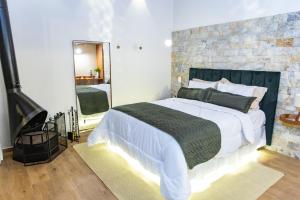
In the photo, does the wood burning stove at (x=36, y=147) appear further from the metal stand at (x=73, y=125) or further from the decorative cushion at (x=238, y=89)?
the decorative cushion at (x=238, y=89)

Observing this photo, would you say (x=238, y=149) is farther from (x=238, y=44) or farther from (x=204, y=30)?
Answer: (x=204, y=30)

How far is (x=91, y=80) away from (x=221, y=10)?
278cm

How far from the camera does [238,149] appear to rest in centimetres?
289

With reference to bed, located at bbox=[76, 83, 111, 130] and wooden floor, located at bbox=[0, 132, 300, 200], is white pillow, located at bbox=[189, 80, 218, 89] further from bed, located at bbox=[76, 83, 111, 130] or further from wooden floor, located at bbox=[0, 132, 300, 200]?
bed, located at bbox=[76, 83, 111, 130]

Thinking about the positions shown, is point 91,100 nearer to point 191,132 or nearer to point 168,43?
point 168,43

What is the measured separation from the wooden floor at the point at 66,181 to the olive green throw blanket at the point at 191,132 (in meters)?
0.77

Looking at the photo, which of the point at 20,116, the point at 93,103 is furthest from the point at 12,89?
the point at 93,103

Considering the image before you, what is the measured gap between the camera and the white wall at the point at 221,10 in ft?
10.1

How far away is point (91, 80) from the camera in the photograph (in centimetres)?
402

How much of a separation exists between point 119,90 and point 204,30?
214 cm

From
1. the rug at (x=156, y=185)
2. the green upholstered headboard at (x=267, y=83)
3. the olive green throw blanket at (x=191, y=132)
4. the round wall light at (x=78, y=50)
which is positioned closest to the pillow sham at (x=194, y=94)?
the green upholstered headboard at (x=267, y=83)

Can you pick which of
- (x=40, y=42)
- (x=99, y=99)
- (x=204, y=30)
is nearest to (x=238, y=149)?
(x=204, y=30)

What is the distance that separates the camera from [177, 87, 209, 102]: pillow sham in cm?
365

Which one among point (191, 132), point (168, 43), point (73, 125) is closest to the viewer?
point (191, 132)
